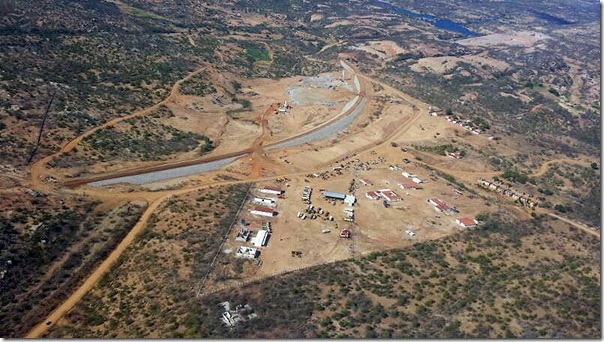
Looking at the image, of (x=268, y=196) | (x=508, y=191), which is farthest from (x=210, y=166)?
(x=508, y=191)

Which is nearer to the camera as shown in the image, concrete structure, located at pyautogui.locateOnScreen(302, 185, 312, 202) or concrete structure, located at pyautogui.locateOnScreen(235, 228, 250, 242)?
concrete structure, located at pyautogui.locateOnScreen(235, 228, 250, 242)

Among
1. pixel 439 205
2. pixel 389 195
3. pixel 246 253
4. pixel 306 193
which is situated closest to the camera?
pixel 246 253

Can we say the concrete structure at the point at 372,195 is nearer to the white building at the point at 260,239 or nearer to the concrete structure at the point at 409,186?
the concrete structure at the point at 409,186

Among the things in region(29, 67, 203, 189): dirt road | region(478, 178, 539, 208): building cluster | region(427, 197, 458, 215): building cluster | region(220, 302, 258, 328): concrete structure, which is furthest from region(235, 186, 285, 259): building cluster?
region(478, 178, 539, 208): building cluster

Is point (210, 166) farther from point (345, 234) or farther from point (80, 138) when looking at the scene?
point (345, 234)

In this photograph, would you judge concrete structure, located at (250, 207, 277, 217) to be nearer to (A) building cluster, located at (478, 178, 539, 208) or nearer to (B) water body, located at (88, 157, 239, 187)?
(B) water body, located at (88, 157, 239, 187)

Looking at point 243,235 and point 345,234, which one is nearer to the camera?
point 243,235
